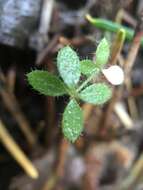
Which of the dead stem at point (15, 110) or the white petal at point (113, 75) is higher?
the dead stem at point (15, 110)

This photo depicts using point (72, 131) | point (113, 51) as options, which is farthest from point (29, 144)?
point (72, 131)

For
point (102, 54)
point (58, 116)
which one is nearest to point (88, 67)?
point (102, 54)

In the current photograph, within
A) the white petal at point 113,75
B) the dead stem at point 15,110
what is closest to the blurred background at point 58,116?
the dead stem at point 15,110

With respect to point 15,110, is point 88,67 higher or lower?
lower

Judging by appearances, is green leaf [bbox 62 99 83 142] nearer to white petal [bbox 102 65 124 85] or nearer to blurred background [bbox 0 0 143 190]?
white petal [bbox 102 65 124 85]

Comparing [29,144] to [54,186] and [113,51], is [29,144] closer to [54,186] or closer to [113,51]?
[54,186]

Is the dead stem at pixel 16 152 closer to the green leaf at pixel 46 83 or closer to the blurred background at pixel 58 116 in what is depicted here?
the blurred background at pixel 58 116

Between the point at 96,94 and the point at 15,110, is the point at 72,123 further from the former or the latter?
the point at 15,110
